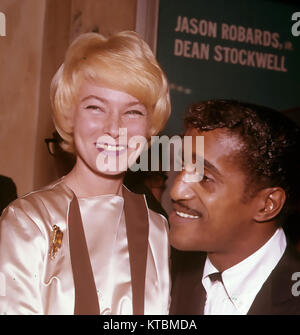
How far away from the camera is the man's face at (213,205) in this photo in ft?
3.28

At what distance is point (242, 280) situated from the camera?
102 centimetres

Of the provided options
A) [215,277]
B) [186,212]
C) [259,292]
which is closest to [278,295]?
[259,292]

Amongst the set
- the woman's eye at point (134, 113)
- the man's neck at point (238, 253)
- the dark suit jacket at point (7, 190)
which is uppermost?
the woman's eye at point (134, 113)

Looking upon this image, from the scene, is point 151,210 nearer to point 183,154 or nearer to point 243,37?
point 183,154

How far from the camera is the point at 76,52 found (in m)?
0.95

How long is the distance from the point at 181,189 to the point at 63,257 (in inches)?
12.6

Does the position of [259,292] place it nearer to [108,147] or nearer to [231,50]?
[108,147]

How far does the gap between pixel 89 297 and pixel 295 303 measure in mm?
443

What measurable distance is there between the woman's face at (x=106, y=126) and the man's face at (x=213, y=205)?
0.15 m

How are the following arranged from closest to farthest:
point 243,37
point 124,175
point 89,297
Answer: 1. point 89,297
2. point 124,175
3. point 243,37

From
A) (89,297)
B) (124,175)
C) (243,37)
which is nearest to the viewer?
(89,297)

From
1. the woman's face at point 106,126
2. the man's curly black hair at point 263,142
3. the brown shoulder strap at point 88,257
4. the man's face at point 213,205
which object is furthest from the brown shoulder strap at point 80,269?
the man's curly black hair at point 263,142

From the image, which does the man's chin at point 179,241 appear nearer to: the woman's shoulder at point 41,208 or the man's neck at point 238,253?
the man's neck at point 238,253
